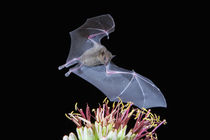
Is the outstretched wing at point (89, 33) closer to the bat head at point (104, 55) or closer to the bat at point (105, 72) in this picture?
the bat at point (105, 72)

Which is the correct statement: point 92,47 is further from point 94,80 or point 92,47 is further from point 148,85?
point 148,85

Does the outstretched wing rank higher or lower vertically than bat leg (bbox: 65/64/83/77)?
higher

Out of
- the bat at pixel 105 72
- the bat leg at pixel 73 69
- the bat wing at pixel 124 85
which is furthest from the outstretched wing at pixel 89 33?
the bat wing at pixel 124 85

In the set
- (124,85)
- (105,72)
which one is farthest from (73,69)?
(124,85)

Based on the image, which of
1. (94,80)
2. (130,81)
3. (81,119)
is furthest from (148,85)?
(81,119)

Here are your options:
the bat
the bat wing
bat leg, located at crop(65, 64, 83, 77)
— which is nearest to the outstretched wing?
the bat

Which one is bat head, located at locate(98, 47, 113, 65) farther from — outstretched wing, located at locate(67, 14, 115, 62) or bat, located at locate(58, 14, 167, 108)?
outstretched wing, located at locate(67, 14, 115, 62)

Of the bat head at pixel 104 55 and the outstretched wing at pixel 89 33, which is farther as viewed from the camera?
the outstretched wing at pixel 89 33

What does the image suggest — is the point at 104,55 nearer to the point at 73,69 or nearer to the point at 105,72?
the point at 105,72
